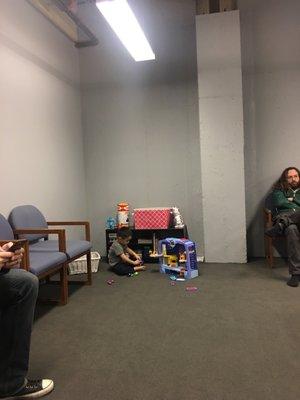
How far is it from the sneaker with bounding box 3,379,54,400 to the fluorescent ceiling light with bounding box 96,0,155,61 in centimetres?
286

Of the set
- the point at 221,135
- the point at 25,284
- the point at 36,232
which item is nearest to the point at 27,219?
the point at 36,232

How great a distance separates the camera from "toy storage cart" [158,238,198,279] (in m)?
3.85

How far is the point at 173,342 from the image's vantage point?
2.34 metres

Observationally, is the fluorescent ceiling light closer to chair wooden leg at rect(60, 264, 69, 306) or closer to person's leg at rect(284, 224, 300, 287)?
chair wooden leg at rect(60, 264, 69, 306)

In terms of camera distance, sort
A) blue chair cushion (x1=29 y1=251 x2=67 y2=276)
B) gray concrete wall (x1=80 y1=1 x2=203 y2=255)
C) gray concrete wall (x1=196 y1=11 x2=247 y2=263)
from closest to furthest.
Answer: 1. blue chair cushion (x1=29 y1=251 x2=67 y2=276)
2. gray concrete wall (x1=196 y1=11 x2=247 y2=263)
3. gray concrete wall (x1=80 y1=1 x2=203 y2=255)

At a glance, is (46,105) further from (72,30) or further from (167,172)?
(167,172)

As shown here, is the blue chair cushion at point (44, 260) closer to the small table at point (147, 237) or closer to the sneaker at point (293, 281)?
the small table at point (147, 237)

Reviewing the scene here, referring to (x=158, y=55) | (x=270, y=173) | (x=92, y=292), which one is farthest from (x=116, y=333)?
(x=158, y=55)

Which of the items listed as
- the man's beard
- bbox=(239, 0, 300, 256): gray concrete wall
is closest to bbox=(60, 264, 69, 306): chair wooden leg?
bbox=(239, 0, 300, 256): gray concrete wall

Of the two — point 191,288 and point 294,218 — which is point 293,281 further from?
point 191,288

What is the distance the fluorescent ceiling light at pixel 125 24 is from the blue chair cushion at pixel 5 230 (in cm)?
202

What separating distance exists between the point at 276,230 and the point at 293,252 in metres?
0.32

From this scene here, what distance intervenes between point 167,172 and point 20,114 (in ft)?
7.02

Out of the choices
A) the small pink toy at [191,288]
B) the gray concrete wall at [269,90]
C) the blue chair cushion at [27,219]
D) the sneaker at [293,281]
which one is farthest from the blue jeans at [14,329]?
the gray concrete wall at [269,90]
